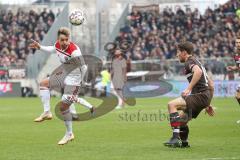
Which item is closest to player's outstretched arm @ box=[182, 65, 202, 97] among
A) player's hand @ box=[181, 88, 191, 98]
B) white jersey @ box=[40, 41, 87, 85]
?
player's hand @ box=[181, 88, 191, 98]

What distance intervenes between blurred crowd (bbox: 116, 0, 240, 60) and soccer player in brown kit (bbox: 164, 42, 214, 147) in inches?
1171

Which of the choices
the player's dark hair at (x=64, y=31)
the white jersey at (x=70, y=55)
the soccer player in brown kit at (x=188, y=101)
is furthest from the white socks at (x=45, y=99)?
the soccer player in brown kit at (x=188, y=101)

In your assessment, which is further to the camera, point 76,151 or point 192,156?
point 76,151

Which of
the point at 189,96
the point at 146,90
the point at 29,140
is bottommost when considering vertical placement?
the point at 146,90

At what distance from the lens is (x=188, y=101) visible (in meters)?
13.4

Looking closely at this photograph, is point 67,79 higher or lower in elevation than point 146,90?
higher

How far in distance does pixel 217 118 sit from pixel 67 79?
7967 millimetres

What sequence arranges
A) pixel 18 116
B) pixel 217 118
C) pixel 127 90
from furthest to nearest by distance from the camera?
pixel 127 90 < pixel 18 116 < pixel 217 118

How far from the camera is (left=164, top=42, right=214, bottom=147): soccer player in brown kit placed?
1335 centimetres

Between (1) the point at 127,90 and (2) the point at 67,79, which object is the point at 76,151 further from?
(1) the point at 127,90

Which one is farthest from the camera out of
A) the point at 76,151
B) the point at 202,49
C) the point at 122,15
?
the point at 122,15

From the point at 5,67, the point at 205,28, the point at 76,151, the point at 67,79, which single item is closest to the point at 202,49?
the point at 205,28

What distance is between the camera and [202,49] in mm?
43719

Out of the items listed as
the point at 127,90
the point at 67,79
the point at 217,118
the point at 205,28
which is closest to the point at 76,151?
the point at 67,79
